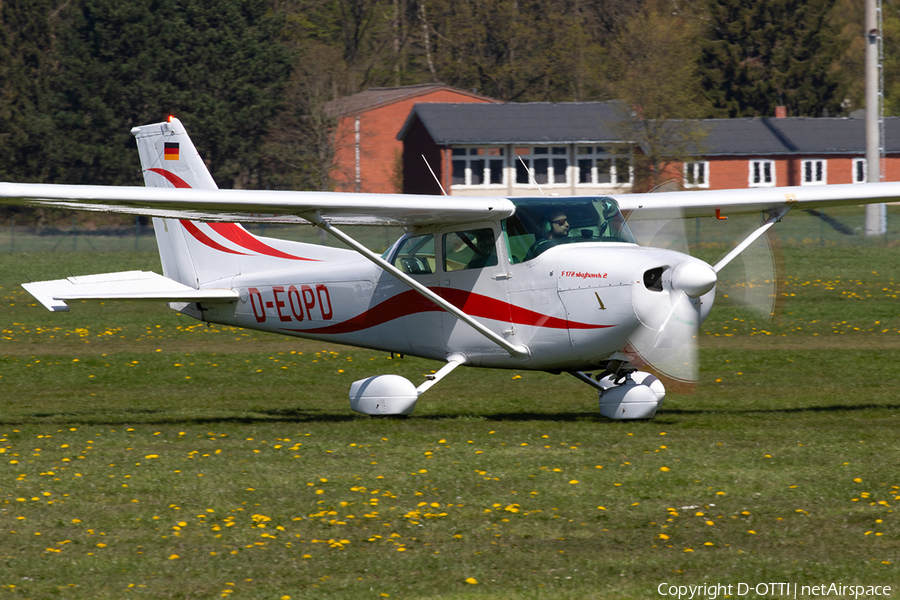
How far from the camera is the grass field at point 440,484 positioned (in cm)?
651


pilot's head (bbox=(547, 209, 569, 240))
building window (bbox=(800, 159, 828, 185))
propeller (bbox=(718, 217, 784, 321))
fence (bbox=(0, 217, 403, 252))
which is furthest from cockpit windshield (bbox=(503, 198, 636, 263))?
building window (bbox=(800, 159, 828, 185))

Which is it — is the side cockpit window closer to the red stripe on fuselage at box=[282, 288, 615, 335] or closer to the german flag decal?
the red stripe on fuselage at box=[282, 288, 615, 335]

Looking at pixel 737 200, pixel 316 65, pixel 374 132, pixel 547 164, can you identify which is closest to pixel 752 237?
pixel 737 200

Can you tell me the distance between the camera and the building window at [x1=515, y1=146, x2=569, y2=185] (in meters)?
60.8

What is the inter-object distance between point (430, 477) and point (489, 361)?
3.11 meters

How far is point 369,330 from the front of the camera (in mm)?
12812

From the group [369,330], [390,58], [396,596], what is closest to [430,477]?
[396,596]

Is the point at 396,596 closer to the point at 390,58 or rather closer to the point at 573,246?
the point at 573,246

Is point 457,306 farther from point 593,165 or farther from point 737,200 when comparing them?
point 593,165

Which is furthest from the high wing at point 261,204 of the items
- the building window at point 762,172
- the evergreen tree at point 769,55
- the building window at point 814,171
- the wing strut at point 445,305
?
the evergreen tree at point 769,55

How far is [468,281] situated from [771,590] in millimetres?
6212

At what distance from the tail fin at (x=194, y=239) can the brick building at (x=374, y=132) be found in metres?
46.3

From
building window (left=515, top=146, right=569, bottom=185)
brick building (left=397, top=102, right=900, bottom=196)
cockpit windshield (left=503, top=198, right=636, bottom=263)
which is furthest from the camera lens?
building window (left=515, top=146, right=569, bottom=185)

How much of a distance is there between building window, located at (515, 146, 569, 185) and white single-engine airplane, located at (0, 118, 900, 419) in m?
47.4
